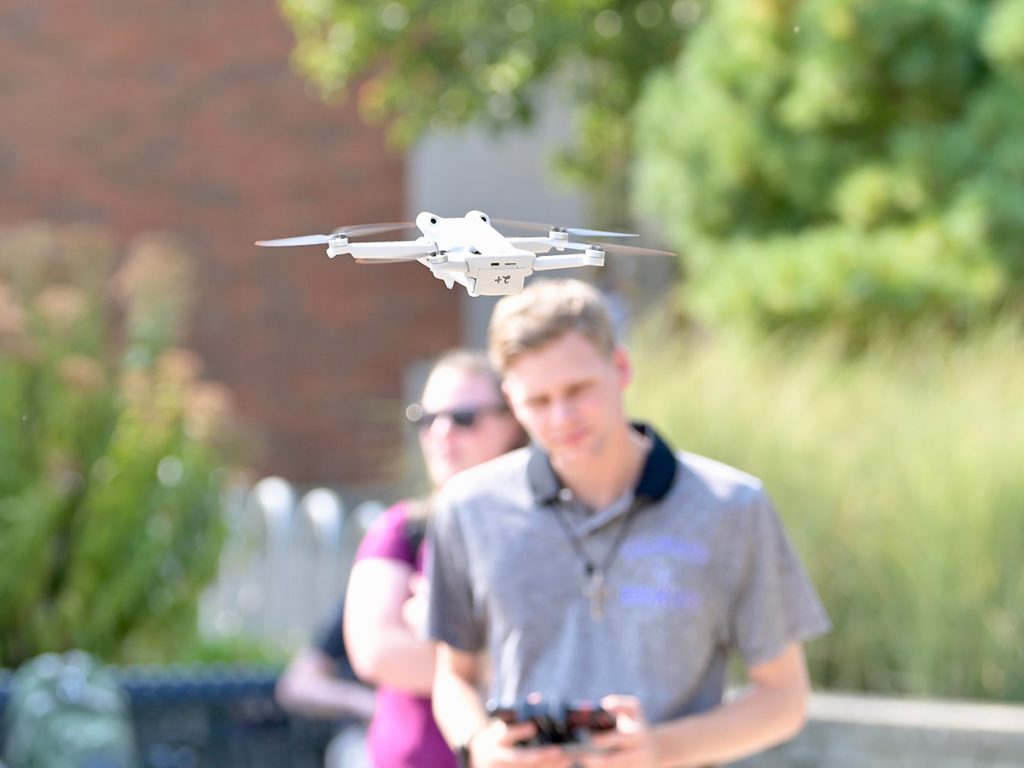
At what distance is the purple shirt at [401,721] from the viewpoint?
3582 millimetres

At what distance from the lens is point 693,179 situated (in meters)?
11.3

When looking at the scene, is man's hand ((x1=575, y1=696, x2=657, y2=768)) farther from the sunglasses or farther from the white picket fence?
the white picket fence

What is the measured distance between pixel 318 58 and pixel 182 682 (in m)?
7.88

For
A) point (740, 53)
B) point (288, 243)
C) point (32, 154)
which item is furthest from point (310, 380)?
point (288, 243)

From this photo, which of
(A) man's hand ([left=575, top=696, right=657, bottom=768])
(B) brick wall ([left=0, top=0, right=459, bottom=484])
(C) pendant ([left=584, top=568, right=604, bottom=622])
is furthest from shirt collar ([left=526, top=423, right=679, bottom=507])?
(B) brick wall ([left=0, top=0, right=459, bottom=484])

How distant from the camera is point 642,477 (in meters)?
3.14

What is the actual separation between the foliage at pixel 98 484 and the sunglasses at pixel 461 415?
417 cm

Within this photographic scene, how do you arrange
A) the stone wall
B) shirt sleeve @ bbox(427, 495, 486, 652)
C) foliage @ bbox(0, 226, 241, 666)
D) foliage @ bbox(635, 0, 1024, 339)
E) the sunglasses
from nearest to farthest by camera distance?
shirt sleeve @ bbox(427, 495, 486, 652), the sunglasses, the stone wall, foliage @ bbox(0, 226, 241, 666), foliage @ bbox(635, 0, 1024, 339)

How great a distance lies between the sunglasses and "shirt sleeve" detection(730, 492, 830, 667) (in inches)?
28.6

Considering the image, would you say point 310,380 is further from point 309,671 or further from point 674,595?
point 674,595

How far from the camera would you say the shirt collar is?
3115 mm

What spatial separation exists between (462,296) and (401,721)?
13694 mm

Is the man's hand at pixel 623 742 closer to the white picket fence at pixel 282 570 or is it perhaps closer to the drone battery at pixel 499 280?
the drone battery at pixel 499 280

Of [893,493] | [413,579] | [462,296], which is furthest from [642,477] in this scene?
[462,296]
